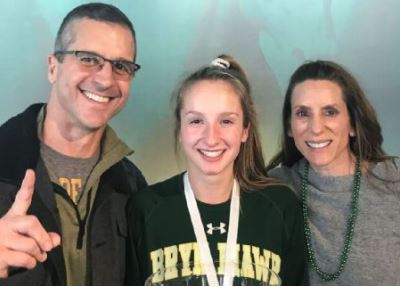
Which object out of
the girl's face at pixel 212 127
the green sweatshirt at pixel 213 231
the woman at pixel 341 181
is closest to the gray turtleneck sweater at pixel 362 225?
the woman at pixel 341 181

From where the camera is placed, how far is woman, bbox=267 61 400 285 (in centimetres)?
165

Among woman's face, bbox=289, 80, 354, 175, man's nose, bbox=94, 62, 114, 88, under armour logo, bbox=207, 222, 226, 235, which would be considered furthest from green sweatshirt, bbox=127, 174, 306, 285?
man's nose, bbox=94, 62, 114, 88

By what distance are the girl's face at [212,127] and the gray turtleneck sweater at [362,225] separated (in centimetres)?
41

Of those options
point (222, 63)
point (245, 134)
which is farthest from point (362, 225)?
point (222, 63)

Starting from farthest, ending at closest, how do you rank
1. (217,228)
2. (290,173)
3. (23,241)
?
1. (290,173)
2. (217,228)
3. (23,241)

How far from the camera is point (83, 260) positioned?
1.46m

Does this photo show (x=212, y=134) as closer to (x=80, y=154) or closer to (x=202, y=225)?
(x=202, y=225)

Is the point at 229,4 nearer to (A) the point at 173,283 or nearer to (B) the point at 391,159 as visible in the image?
(B) the point at 391,159

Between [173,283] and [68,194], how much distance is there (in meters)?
0.67

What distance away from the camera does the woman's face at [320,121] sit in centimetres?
172

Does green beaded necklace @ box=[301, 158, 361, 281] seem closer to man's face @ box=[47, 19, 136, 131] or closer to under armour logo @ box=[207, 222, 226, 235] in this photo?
under armour logo @ box=[207, 222, 226, 235]

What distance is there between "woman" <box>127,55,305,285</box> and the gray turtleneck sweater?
4.8 inches

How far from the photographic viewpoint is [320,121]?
1711mm

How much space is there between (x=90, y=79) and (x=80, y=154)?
244 millimetres
